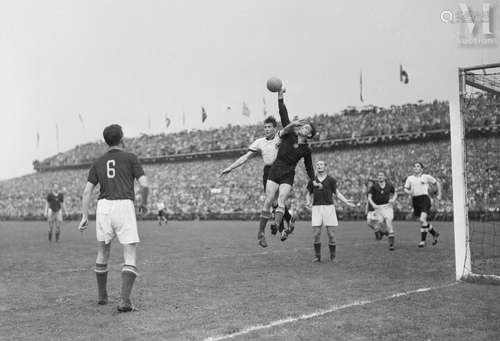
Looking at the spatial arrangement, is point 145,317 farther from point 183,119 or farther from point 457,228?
point 183,119

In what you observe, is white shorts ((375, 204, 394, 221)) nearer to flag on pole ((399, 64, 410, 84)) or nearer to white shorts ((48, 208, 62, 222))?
white shorts ((48, 208, 62, 222))

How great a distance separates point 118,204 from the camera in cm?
757

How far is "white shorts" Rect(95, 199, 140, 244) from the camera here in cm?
753

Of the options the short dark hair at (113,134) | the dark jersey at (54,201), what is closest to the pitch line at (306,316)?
the short dark hair at (113,134)

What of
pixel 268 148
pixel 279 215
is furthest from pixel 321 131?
pixel 279 215

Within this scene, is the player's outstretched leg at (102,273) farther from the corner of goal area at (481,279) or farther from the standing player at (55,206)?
the standing player at (55,206)

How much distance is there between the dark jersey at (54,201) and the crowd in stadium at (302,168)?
59.8 ft

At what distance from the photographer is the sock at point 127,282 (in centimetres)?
734

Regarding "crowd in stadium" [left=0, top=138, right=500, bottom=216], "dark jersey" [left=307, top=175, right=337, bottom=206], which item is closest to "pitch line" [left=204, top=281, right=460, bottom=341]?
"dark jersey" [left=307, top=175, right=337, bottom=206]

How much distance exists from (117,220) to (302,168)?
35.6 metres

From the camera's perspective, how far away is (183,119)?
77.1m

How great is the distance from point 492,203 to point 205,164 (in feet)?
101

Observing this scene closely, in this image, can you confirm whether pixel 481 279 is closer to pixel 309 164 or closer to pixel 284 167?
pixel 309 164

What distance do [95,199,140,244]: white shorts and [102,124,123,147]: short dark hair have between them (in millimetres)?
A: 791
